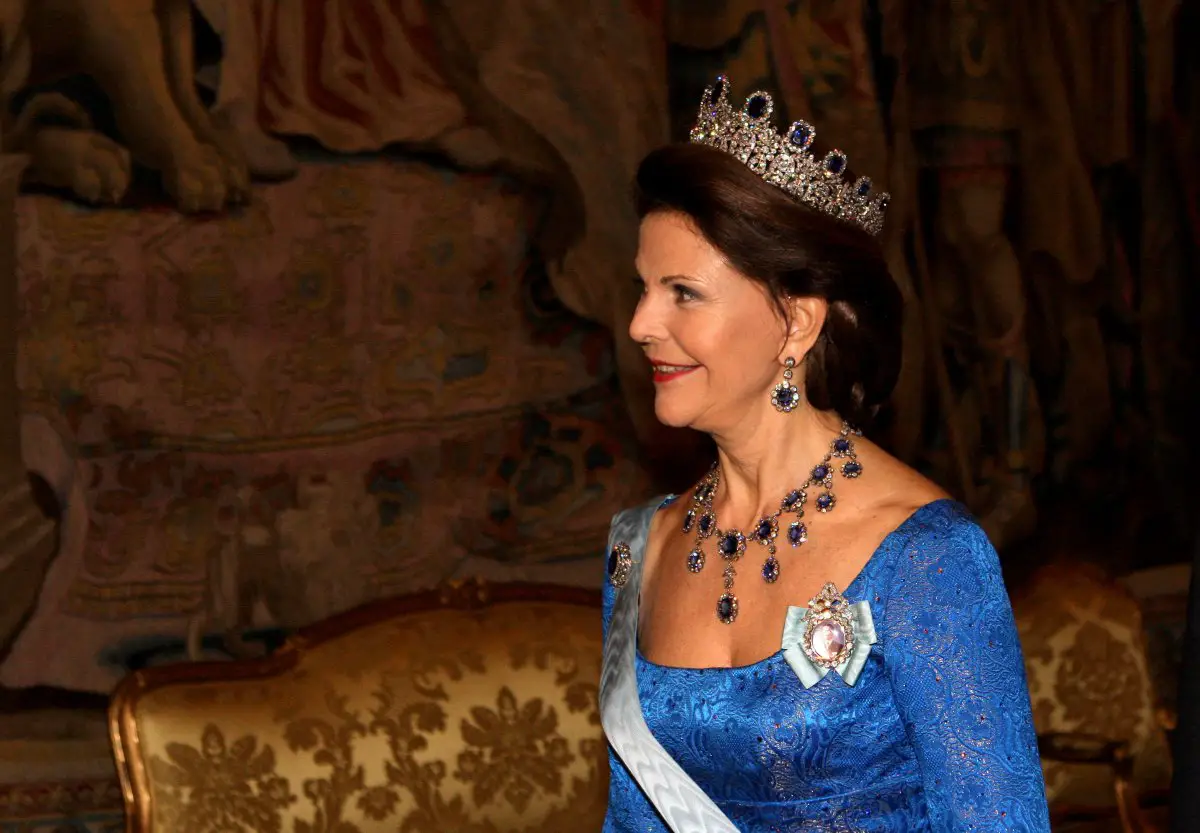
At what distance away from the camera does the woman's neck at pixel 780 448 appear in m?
2.19

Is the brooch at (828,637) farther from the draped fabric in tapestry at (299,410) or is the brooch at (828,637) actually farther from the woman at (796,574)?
the draped fabric in tapestry at (299,410)

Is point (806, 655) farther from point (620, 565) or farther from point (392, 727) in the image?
point (392, 727)

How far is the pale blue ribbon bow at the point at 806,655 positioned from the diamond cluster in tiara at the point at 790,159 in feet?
1.91

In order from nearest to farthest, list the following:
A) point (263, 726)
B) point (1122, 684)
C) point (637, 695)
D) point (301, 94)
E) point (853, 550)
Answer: point (853, 550)
point (637, 695)
point (263, 726)
point (301, 94)
point (1122, 684)

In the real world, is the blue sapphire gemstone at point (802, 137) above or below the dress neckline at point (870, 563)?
above

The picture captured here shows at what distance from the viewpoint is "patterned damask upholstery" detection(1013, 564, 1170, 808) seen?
423 centimetres

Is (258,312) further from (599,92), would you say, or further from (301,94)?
(599,92)

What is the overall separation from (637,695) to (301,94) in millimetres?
2258

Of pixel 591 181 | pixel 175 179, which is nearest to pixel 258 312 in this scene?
pixel 175 179

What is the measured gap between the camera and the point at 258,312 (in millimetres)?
3861

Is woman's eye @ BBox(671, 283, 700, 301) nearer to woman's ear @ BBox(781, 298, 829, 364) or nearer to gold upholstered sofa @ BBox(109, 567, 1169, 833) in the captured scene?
woman's ear @ BBox(781, 298, 829, 364)

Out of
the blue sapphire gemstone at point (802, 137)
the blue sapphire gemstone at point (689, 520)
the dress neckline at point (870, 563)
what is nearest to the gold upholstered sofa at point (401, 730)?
the blue sapphire gemstone at point (689, 520)

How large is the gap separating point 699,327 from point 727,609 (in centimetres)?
43

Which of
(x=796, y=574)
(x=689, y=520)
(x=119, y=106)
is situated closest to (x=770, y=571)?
(x=796, y=574)
